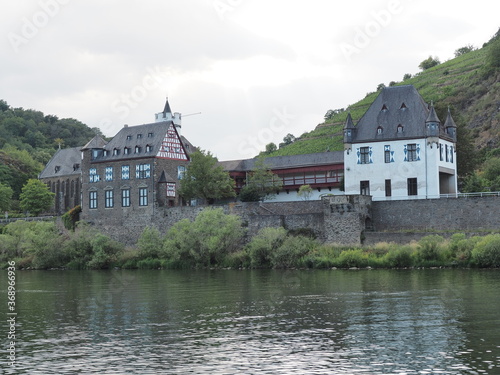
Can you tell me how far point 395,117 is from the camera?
208 ft

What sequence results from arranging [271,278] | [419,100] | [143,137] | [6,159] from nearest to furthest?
[271,278], [419,100], [143,137], [6,159]

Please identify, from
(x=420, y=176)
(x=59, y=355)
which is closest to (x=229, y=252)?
(x=420, y=176)

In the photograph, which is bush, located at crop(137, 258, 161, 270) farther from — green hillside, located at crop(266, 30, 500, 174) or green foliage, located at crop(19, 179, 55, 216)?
green hillside, located at crop(266, 30, 500, 174)

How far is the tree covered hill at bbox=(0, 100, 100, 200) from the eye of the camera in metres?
145

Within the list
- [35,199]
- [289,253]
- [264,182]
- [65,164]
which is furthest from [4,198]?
[289,253]

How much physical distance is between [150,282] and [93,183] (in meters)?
31.0

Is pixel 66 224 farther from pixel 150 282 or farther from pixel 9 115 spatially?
pixel 9 115

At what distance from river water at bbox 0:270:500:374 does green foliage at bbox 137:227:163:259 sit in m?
20.2

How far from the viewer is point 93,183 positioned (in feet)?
254

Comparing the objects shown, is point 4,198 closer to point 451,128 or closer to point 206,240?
point 206,240

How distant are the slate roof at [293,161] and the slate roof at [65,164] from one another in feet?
88.5

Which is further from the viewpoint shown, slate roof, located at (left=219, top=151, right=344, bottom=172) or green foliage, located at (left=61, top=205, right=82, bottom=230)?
green foliage, located at (left=61, top=205, right=82, bottom=230)

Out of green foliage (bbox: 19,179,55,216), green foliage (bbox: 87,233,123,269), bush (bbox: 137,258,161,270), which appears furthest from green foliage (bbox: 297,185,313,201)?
green foliage (bbox: 19,179,55,216)

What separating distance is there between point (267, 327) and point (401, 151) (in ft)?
122
